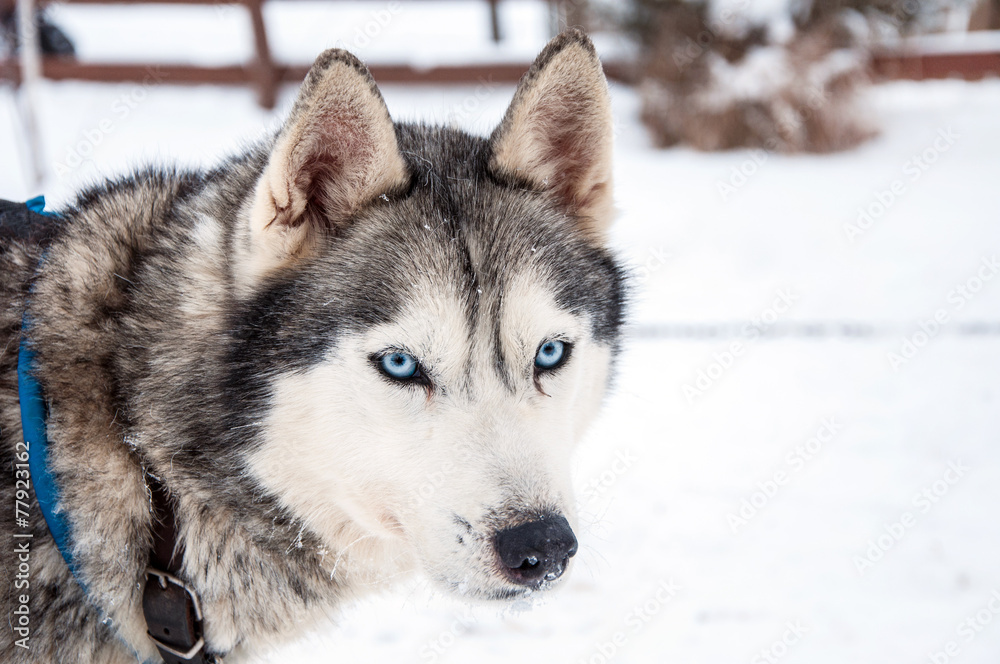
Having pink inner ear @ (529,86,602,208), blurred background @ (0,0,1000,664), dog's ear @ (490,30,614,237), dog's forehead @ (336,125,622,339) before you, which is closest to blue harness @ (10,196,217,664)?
blurred background @ (0,0,1000,664)

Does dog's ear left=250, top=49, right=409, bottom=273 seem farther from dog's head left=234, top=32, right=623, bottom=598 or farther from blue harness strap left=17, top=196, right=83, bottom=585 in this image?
blue harness strap left=17, top=196, right=83, bottom=585

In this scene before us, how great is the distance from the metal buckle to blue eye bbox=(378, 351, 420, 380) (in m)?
0.68

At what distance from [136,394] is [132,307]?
0.21 metres

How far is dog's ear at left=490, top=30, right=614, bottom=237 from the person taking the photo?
5.95ft

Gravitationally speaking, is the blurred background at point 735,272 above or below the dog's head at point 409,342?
below

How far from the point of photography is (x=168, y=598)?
1702mm

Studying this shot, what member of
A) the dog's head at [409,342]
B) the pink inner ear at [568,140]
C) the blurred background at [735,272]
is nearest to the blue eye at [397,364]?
the dog's head at [409,342]

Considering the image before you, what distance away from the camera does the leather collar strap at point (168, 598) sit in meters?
1.70

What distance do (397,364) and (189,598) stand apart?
2.38 ft

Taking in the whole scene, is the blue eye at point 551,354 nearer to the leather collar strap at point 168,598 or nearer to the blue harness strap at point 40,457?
the leather collar strap at point 168,598

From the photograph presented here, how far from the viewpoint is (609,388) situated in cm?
228

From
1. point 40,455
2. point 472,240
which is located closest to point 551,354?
point 472,240

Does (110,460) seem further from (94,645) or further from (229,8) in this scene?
(229,8)

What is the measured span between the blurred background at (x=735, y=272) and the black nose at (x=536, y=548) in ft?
0.69
